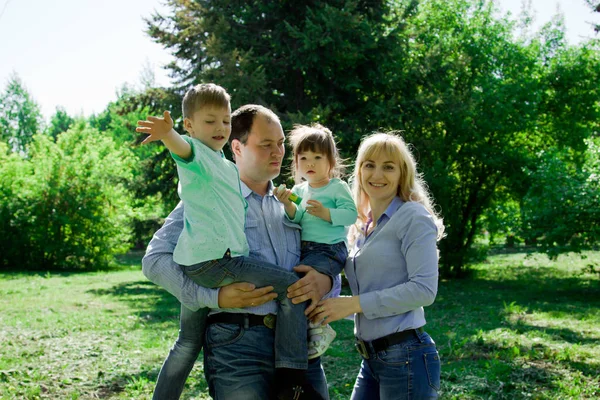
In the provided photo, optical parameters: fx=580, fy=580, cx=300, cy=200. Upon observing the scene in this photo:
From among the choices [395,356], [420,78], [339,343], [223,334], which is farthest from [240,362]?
[420,78]

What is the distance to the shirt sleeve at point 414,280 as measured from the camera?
2.76 m

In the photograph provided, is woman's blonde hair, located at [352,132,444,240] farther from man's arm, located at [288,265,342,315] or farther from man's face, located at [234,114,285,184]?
man's arm, located at [288,265,342,315]

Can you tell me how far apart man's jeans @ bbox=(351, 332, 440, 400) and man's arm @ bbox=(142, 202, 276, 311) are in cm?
66

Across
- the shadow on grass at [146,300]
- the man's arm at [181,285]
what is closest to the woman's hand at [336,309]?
the man's arm at [181,285]

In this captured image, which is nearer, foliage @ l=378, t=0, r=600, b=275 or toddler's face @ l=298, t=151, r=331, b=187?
toddler's face @ l=298, t=151, r=331, b=187

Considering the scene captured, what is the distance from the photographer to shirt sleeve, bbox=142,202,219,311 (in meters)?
2.70

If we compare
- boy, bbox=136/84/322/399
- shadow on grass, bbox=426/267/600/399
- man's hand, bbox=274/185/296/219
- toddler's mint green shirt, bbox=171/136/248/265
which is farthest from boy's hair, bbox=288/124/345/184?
shadow on grass, bbox=426/267/600/399

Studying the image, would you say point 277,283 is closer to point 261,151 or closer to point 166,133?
point 261,151

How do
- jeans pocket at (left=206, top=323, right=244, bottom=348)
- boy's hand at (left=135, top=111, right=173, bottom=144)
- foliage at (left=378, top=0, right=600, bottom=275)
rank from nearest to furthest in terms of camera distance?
boy's hand at (left=135, top=111, right=173, bottom=144), jeans pocket at (left=206, top=323, right=244, bottom=348), foliage at (left=378, top=0, right=600, bottom=275)

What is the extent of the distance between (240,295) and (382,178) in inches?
38.0

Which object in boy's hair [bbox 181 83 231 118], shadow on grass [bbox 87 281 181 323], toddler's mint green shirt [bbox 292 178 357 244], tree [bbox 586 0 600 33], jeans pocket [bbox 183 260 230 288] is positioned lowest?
shadow on grass [bbox 87 281 181 323]

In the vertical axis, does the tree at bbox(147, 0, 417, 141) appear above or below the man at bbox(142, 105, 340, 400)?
above

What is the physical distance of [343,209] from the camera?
10.3 feet

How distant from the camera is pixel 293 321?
8.97ft
